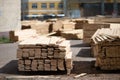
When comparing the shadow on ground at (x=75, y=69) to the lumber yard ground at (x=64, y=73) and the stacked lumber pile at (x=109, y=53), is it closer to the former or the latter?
the lumber yard ground at (x=64, y=73)

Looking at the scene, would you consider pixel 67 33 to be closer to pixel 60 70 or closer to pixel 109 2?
pixel 60 70

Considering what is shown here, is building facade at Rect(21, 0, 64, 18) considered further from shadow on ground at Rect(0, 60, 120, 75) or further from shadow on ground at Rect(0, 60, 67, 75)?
shadow on ground at Rect(0, 60, 67, 75)

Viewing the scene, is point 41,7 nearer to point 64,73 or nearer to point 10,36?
point 10,36

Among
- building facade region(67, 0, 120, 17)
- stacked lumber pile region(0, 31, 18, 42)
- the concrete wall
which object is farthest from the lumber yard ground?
building facade region(67, 0, 120, 17)

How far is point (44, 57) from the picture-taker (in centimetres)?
1070

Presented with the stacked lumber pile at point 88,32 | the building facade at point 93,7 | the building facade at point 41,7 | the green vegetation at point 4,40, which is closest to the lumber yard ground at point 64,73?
the stacked lumber pile at point 88,32

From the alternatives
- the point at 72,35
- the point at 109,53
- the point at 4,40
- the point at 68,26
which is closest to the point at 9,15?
the point at 4,40

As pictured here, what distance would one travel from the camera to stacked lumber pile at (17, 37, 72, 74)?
10.7 metres

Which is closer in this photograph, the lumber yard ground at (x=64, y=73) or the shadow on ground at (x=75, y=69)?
the lumber yard ground at (x=64, y=73)

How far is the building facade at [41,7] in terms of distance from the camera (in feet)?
209

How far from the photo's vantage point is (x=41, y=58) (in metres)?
10.7

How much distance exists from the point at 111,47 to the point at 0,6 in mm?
13453

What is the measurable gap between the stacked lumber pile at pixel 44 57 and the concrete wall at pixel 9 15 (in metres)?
12.9

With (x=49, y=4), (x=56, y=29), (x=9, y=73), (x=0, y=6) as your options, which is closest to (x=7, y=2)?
(x=0, y=6)
